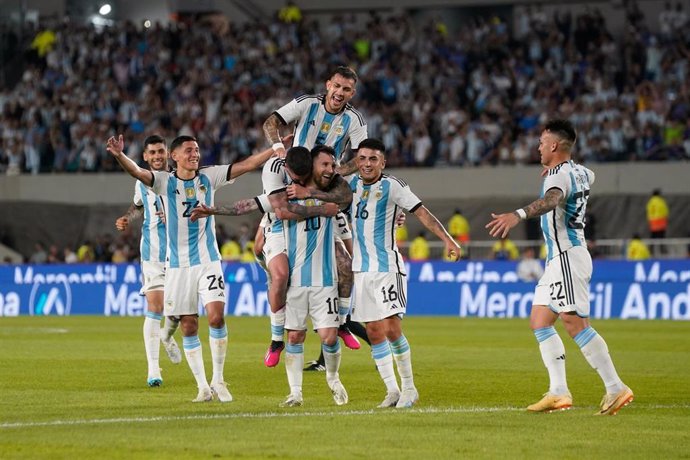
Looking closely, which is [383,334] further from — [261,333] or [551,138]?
[261,333]

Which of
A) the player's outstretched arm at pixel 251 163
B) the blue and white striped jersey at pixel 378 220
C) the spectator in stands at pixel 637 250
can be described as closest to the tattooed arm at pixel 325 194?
the blue and white striped jersey at pixel 378 220

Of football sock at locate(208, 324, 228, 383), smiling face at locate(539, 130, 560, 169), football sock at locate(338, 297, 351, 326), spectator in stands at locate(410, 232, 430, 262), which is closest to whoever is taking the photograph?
smiling face at locate(539, 130, 560, 169)

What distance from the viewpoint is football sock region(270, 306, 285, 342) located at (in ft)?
42.3

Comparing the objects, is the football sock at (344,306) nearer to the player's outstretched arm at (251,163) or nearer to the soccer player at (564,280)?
the player's outstretched arm at (251,163)

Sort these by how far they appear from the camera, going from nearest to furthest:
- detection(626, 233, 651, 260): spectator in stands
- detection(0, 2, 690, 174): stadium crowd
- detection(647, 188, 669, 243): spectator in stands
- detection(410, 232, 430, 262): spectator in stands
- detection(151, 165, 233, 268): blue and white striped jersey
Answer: detection(151, 165, 233, 268): blue and white striped jersey
detection(626, 233, 651, 260): spectator in stands
detection(647, 188, 669, 243): spectator in stands
detection(410, 232, 430, 262): spectator in stands
detection(0, 2, 690, 174): stadium crowd

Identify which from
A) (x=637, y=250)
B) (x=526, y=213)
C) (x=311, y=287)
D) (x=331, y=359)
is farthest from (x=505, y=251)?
(x=526, y=213)

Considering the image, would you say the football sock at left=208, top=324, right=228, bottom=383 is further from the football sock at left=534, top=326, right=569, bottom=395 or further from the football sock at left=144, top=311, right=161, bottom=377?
the football sock at left=534, top=326, right=569, bottom=395

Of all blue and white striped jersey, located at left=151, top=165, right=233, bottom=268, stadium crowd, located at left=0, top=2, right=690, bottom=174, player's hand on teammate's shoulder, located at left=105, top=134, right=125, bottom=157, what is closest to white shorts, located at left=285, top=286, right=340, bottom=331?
blue and white striped jersey, located at left=151, top=165, right=233, bottom=268

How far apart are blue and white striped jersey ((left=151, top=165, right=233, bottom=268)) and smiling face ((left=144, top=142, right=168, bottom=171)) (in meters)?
1.29

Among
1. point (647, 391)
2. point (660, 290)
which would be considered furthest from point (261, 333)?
point (647, 391)

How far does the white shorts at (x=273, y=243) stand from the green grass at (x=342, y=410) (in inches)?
53.5

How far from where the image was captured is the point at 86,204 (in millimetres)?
36219

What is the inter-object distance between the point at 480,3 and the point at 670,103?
10323mm

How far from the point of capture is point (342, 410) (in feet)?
36.7
